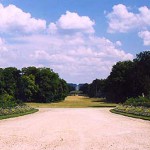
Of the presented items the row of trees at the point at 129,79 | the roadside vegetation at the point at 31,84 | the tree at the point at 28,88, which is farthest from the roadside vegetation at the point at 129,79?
the tree at the point at 28,88

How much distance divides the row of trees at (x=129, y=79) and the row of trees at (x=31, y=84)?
19780 millimetres

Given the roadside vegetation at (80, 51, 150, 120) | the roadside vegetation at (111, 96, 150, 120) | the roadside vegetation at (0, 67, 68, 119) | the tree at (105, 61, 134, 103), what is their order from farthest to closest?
Answer: 1. the roadside vegetation at (0, 67, 68, 119)
2. the tree at (105, 61, 134, 103)
3. the roadside vegetation at (80, 51, 150, 120)
4. the roadside vegetation at (111, 96, 150, 120)

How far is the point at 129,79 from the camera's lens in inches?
3484

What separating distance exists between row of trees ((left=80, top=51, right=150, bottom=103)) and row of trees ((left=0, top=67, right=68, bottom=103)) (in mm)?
19780

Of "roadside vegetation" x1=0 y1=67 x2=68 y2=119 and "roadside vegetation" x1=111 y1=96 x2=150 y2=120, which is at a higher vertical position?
"roadside vegetation" x1=0 y1=67 x2=68 y2=119

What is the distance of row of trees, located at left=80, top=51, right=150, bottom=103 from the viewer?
75375mm

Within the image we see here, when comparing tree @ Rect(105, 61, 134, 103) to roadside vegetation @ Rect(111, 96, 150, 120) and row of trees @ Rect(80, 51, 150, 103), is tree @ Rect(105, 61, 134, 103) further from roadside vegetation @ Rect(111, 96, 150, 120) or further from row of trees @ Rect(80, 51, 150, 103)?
roadside vegetation @ Rect(111, 96, 150, 120)

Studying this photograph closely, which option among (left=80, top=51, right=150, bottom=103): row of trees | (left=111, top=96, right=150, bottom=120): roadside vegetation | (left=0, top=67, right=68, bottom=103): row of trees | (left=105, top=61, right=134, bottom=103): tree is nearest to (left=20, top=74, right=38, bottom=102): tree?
(left=0, top=67, right=68, bottom=103): row of trees

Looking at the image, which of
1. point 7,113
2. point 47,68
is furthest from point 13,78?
point 7,113

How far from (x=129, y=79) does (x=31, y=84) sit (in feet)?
116

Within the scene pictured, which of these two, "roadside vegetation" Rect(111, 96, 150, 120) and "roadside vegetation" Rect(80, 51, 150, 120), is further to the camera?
"roadside vegetation" Rect(80, 51, 150, 120)

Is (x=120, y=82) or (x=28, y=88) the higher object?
(x=120, y=82)

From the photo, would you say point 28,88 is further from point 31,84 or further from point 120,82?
point 120,82

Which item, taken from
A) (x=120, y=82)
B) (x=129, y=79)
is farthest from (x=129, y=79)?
(x=120, y=82)
